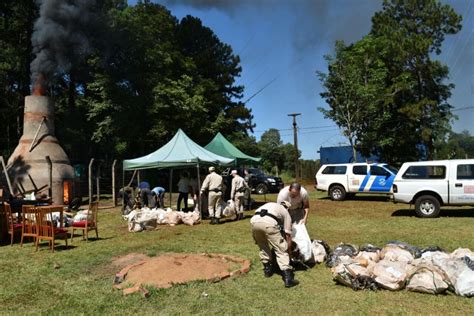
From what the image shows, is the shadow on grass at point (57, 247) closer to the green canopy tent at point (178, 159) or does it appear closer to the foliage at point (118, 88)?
the green canopy tent at point (178, 159)

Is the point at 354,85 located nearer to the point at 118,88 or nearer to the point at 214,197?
the point at 118,88

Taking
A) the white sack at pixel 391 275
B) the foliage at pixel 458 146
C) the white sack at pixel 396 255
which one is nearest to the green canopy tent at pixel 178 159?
the white sack at pixel 396 255

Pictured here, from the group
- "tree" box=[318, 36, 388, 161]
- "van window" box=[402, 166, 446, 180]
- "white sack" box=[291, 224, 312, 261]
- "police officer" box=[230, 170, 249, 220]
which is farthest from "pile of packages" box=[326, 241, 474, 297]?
"tree" box=[318, 36, 388, 161]

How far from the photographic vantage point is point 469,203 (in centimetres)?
1289

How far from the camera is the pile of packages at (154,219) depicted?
41.4ft

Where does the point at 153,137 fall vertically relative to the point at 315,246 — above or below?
above

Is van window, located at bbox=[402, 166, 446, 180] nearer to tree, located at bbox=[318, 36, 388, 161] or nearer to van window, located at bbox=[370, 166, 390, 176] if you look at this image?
van window, located at bbox=[370, 166, 390, 176]

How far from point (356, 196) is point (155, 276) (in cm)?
1642

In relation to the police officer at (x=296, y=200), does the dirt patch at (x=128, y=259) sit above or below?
below

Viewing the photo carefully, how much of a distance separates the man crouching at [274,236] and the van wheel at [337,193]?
13.4 meters

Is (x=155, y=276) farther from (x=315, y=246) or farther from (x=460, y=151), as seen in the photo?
(x=460, y=151)

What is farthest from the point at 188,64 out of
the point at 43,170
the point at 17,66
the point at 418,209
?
the point at 418,209

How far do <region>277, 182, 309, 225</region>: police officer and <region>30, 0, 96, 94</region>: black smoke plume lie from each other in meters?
17.3

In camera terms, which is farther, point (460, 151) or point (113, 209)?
point (460, 151)
